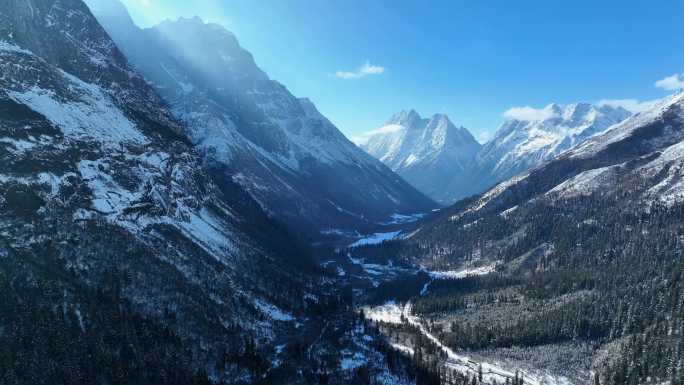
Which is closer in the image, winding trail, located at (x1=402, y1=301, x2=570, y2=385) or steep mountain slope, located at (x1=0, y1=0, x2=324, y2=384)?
steep mountain slope, located at (x1=0, y1=0, x2=324, y2=384)

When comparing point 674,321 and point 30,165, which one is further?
point 674,321

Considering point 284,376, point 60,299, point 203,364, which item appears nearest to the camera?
point 60,299

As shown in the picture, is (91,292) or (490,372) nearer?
(91,292)

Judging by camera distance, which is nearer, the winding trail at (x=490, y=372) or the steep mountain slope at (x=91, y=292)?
the steep mountain slope at (x=91, y=292)

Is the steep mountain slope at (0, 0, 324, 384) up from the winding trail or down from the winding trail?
down

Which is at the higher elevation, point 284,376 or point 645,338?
point 645,338

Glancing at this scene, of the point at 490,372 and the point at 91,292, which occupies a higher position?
the point at 490,372

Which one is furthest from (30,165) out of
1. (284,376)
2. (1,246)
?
(284,376)

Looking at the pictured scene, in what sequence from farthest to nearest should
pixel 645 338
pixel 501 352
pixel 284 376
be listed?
pixel 501 352
pixel 645 338
pixel 284 376

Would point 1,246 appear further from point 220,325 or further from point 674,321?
point 674,321

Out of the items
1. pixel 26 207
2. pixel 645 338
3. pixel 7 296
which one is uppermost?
pixel 645 338

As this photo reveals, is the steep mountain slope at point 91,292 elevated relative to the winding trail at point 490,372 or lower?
lower
